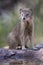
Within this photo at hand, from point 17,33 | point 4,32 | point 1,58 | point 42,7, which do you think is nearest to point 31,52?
point 1,58

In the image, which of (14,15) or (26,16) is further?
(14,15)


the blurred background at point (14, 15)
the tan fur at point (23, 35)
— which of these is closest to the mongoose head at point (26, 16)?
the tan fur at point (23, 35)

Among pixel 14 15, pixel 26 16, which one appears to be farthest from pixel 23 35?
pixel 14 15

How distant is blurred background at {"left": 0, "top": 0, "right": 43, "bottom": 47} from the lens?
12930mm

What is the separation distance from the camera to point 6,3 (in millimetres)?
15039

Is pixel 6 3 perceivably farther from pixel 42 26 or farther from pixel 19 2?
pixel 42 26

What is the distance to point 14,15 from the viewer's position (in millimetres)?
13953

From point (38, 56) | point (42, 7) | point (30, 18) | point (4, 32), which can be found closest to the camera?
point (38, 56)

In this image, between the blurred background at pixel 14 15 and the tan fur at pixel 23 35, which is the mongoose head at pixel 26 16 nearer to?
the tan fur at pixel 23 35

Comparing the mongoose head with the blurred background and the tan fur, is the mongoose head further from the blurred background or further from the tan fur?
the blurred background

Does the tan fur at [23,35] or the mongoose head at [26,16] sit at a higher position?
the mongoose head at [26,16]

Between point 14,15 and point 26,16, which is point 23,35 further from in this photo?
point 14,15

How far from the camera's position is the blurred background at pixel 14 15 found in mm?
12930

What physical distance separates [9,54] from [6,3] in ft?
26.6
